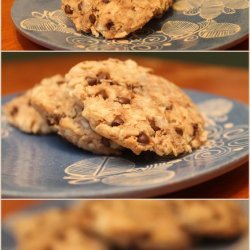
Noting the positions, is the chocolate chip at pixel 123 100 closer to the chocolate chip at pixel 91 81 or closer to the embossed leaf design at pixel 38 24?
the chocolate chip at pixel 91 81

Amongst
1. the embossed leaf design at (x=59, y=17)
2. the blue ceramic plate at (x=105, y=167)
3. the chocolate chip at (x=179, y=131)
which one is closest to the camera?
the blue ceramic plate at (x=105, y=167)

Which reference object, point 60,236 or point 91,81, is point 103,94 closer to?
point 91,81

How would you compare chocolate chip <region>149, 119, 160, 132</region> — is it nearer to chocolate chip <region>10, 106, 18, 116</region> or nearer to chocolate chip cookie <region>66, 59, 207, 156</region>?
chocolate chip cookie <region>66, 59, 207, 156</region>

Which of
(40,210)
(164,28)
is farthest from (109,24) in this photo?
(40,210)

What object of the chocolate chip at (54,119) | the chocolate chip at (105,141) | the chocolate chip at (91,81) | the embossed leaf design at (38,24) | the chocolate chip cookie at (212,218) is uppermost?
the embossed leaf design at (38,24)

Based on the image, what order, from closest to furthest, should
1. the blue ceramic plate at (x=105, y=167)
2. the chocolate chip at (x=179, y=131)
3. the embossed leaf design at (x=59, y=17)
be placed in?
the blue ceramic plate at (x=105, y=167) → the chocolate chip at (x=179, y=131) → the embossed leaf design at (x=59, y=17)

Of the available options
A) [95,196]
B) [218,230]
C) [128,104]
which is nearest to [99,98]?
[128,104]

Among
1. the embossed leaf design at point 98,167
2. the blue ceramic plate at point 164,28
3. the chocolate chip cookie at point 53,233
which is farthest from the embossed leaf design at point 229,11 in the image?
the chocolate chip cookie at point 53,233
